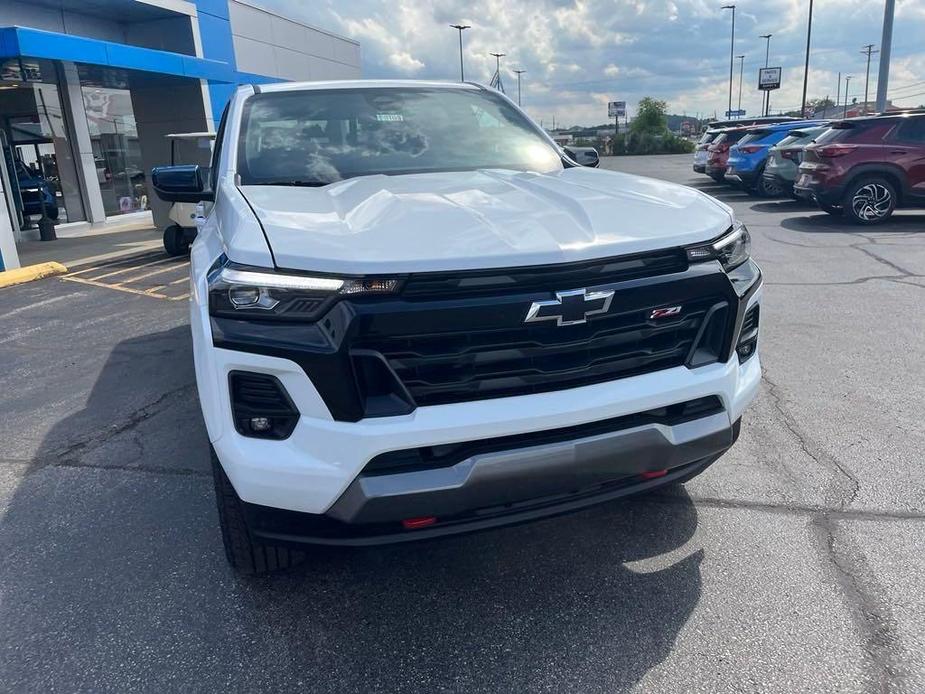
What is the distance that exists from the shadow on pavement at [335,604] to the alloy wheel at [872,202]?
1024cm

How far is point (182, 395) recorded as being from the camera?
4.89 m

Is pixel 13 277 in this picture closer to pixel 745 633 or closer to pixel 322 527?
pixel 322 527

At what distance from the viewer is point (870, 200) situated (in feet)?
37.7

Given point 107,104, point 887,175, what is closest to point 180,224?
point 107,104

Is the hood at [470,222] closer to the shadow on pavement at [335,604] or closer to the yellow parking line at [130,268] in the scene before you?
the shadow on pavement at [335,604]

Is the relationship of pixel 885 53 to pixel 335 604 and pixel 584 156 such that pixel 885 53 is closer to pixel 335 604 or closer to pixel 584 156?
pixel 584 156

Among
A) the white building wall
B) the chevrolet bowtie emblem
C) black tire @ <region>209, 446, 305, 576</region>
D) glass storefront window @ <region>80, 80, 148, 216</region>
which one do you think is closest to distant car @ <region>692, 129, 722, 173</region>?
the white building wall

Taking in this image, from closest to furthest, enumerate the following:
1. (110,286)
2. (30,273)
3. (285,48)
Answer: (110,286) < (30,273) < (285,48)

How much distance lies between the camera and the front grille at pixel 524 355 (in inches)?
83.7

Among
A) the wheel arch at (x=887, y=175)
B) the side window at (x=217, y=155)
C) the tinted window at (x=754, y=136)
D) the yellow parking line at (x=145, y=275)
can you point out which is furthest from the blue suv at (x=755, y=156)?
the side window at (x=217, y=155)

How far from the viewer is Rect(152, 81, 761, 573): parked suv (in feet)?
6.80

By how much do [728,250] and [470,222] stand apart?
36.9 inches

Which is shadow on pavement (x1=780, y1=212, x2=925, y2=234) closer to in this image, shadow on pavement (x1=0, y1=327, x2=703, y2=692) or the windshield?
the windshield

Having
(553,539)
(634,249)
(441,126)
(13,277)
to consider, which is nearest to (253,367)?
(634,249)
